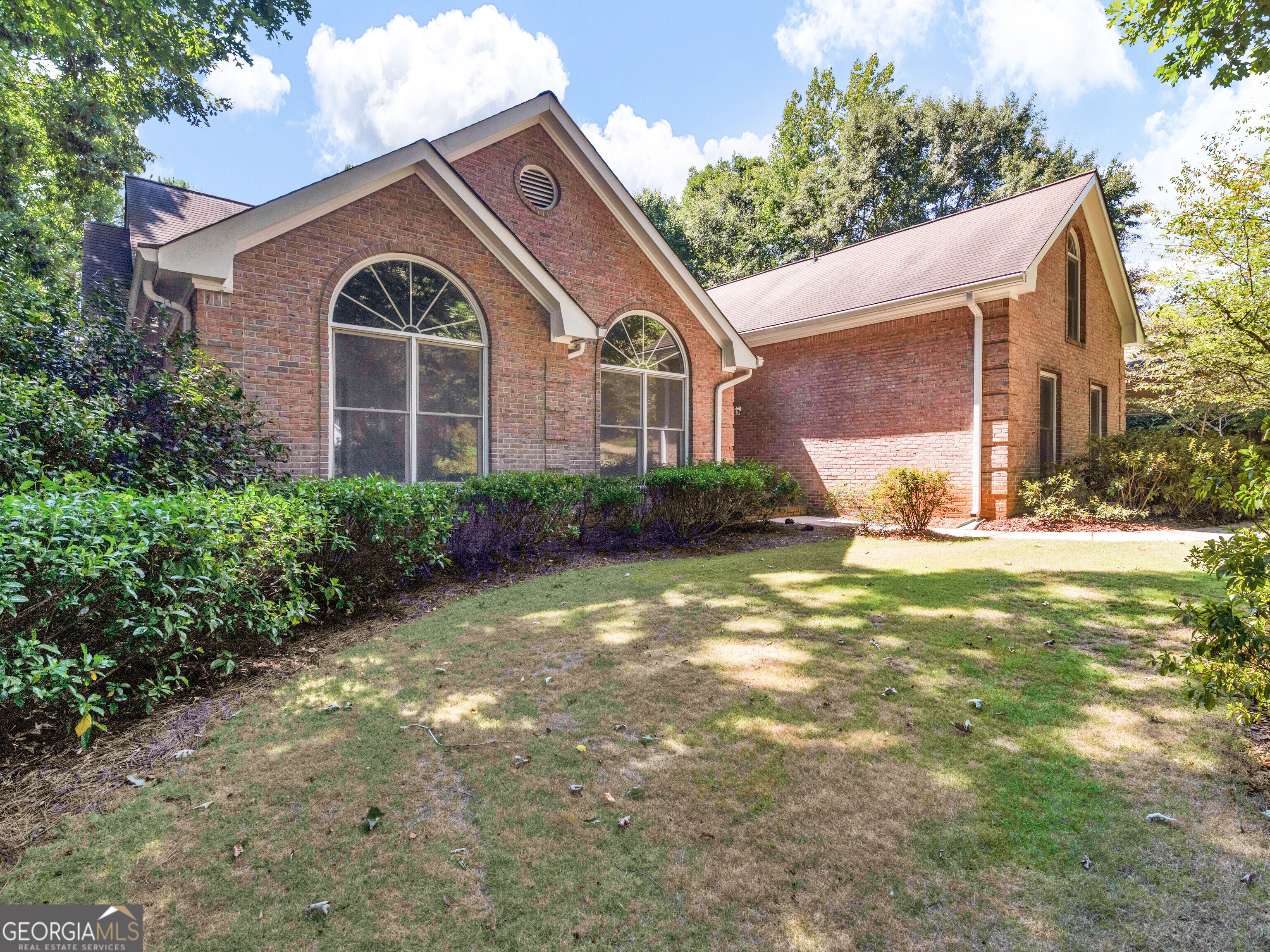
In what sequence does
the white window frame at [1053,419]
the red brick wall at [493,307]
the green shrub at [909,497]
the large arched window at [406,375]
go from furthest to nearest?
the white window frame at [1053,419], the green shrub at [909,497], the large arched window at [406,375], the red brick wall at [493,307]

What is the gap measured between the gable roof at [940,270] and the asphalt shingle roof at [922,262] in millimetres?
27

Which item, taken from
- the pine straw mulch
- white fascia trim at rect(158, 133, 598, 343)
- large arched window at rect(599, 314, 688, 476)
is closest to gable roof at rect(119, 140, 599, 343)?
white fascia trim at rect(158, 133, 598, 343)

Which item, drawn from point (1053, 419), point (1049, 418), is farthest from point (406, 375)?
point (1053, 419)

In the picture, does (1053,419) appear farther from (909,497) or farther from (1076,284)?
(909,497)

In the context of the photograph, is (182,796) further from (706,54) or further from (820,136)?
(820,136)

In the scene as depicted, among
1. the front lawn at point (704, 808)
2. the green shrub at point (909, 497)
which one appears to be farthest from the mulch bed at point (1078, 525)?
the front lawn at point (704, 808)

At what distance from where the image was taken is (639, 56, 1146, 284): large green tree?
2423 centimetres

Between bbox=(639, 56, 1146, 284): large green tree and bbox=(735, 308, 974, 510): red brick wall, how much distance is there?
50.5 ft

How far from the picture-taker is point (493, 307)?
28.9 ft

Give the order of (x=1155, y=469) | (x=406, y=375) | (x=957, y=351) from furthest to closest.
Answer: (x=957, y=351) < (x=1155, y=469) < (x=406, y=375)

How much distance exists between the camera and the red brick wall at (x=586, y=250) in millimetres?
10133

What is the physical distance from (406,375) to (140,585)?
5.48 metres

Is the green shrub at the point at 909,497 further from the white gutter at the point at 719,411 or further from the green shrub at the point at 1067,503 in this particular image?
the white gutter at the point at 719,411

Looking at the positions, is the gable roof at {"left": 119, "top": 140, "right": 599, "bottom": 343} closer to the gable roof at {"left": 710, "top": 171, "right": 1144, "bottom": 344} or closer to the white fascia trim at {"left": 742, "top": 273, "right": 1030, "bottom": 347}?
the white fascia trim at {"left": 742, "top": 273, "right": 1030, "bottom": 347}
